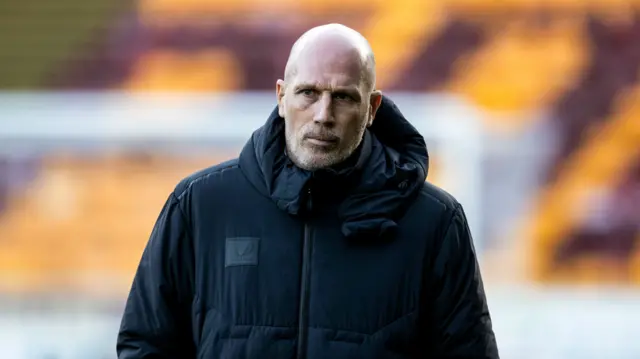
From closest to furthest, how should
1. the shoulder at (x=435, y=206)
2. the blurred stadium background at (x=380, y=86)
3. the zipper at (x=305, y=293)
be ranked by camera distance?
the zipper at (x=305, y=293) → the shoulder at (x=435, y=206) → the blurred stadium background at (x=380, y=86)

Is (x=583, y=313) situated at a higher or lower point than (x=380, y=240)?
lower

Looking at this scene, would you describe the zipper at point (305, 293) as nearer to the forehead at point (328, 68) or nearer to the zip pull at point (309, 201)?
the zip pull at point (309, 201)

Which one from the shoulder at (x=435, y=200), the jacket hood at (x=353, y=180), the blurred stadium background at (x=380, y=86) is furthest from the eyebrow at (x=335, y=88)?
the blurred stadium background at (x=380, y=86)

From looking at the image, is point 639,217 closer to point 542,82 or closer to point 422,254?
point 542,82

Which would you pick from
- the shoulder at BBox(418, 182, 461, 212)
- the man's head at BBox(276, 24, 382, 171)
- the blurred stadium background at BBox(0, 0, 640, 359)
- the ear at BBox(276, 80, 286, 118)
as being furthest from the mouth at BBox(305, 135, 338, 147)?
the blurred stadium background at BBox(0, 0, 640, 359)

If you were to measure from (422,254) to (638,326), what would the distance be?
13.1 ft

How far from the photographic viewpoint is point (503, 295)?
19.1 ft

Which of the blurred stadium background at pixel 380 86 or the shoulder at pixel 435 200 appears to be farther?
the blurred stadium background at pixel 380 86

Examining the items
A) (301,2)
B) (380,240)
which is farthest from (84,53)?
(380,240)

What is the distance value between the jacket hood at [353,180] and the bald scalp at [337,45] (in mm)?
129

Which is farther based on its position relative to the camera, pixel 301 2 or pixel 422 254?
pixel 301 2

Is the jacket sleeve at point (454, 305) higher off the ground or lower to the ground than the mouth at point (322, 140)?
lower

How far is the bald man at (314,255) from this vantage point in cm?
199

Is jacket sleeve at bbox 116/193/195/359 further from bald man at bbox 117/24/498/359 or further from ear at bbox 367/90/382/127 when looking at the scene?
ear at bbox 367/90/382/127
